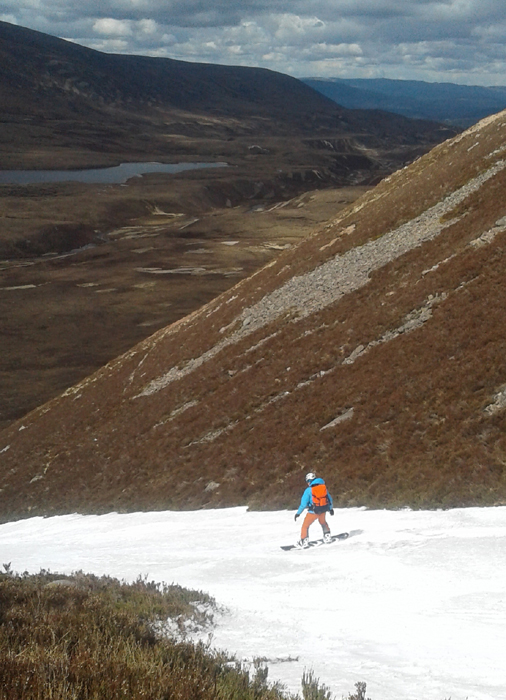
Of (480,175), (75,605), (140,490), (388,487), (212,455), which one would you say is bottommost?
(140,490)

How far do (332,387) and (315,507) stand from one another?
35.3 feet

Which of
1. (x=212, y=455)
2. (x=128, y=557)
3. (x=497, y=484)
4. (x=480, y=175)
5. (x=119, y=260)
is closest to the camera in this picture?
(x=497, y=484)

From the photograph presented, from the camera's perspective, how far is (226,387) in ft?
109

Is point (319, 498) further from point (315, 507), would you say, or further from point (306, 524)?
point (306, 524)

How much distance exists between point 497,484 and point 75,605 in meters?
10.9

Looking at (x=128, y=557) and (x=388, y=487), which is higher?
(x=388, y=487)

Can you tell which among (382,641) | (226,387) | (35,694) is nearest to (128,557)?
(382,641)

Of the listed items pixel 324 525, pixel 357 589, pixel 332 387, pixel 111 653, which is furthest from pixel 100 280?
pixel 111 653

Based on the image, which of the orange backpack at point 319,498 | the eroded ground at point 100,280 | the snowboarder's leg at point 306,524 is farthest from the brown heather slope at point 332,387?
the eroded ground at point 100,280

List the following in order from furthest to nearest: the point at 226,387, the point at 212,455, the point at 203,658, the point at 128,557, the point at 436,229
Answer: the point at 436,229, the point at 226,387, the point at 212,455, the point at 128,557, the point at 203,658

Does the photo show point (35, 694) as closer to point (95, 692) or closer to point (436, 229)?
point (95, 692)

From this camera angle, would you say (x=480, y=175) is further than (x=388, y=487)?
Yes

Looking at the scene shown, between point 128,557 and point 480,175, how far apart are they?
32.2m

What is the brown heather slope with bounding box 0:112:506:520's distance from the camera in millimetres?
19453
